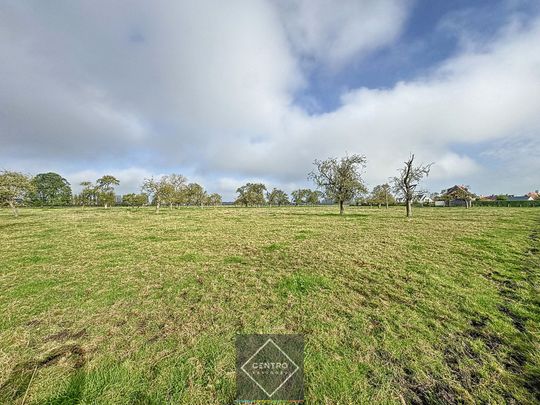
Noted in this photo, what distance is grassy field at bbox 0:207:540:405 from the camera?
11.3ft

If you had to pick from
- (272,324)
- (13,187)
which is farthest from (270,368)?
(13,187)

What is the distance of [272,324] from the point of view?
5078 mm

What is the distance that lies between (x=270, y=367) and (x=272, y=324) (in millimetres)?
1286

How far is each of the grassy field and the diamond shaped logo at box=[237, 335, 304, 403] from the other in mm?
188

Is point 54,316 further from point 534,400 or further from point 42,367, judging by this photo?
point 534,400

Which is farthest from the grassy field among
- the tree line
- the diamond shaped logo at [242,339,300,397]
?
the tree line

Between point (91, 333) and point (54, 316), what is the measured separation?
1629 millimetres

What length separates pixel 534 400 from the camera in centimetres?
327

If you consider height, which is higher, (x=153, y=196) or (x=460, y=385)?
(x=153, y=196)

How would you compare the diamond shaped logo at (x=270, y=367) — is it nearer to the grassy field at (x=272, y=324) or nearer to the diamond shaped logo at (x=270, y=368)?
the diamond shaped logo at (x=270, y=368)

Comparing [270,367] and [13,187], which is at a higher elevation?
[13,187]

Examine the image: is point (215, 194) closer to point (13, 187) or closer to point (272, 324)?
point (13, 187)

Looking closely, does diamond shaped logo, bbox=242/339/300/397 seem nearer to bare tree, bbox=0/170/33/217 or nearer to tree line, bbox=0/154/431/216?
tree line, bbox=0/154/431/216

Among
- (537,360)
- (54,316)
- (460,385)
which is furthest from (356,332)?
(54,316)
